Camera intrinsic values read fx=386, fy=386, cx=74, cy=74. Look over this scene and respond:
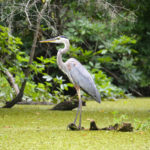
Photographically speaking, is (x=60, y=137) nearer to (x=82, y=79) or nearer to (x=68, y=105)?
(x=82, y=79)

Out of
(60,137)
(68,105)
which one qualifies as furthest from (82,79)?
(68,105)

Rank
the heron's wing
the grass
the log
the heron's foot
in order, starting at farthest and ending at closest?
the log
the heron's wing
the heron's foot
the grass

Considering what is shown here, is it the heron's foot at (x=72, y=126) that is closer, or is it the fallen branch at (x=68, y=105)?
the heron's foot at (x=72, y=126)

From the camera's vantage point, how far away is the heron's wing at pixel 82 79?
4.60m

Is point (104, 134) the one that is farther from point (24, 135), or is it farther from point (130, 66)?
point (130, 66)

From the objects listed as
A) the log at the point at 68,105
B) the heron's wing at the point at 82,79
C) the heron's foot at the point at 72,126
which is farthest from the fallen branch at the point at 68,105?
the heron's foot at the point at 72,126

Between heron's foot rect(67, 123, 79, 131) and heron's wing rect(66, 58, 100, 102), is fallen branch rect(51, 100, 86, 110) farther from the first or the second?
heron's foot rect(67, 123, 79, 131)

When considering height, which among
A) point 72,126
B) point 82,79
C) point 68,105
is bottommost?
point 68,105

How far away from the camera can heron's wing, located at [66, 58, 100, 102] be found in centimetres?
460

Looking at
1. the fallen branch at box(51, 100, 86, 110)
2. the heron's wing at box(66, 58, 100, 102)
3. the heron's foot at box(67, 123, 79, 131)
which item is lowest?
the fallen branch at box(51, 100, 86, 110)

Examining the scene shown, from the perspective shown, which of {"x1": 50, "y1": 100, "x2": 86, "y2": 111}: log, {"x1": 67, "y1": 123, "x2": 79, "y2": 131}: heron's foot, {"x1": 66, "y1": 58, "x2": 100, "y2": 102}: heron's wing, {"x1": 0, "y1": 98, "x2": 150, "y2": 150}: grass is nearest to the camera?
{"x1": 0, "y1": 98, "x2": 150, "y2": 150}: grass

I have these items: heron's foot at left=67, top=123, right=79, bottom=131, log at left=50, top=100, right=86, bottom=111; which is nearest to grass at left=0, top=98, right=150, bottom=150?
heron's foot at left=67, top=123, right=79, bottom=131

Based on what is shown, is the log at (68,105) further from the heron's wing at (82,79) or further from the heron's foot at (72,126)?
the heron's foot at (72,126)

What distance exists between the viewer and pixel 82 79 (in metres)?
4.59
